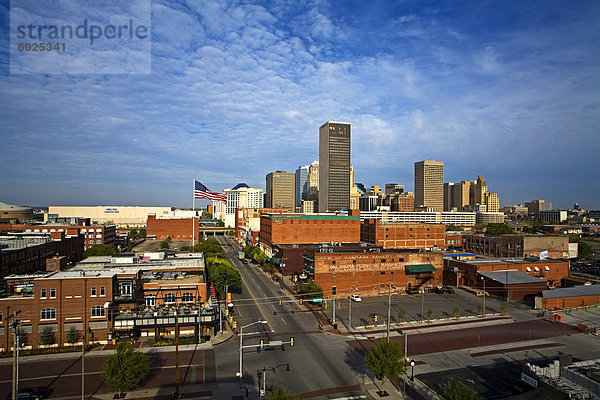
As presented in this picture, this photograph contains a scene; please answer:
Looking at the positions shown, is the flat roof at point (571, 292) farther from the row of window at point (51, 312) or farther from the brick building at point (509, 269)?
the row of window at point (51, 312)

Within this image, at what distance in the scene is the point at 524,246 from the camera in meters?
102

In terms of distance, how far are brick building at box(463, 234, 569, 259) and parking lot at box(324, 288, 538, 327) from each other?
44.8 meters

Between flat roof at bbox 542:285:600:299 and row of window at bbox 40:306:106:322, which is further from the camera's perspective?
flat roof at bbox 542:285:600:299

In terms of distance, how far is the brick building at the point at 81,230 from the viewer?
101500 millimetres

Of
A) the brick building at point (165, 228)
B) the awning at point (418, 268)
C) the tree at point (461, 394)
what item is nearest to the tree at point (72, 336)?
the tree at point (461, 394)

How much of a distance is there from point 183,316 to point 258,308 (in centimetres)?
1651

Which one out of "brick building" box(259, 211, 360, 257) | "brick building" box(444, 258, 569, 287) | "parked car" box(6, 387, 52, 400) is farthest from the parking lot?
"brick building" box(259, 211, 360, 257)

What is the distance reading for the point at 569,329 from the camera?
4972 centimetres

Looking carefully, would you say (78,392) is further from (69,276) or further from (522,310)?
(522,310)

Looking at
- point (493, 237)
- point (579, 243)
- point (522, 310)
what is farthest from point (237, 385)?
point (579, 243)

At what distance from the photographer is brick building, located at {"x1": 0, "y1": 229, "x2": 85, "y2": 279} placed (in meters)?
57.8

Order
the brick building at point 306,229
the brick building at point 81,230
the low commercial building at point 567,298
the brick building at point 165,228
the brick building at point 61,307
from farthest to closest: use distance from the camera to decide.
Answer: the brick building at point 165,228, the brick building at point 306,229, the brick building at point 81,230, the low commercial building at point 567,298, the brick building at point 61,307

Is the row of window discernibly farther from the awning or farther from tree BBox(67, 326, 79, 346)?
the awning

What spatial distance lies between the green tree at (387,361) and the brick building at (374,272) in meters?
31.8
